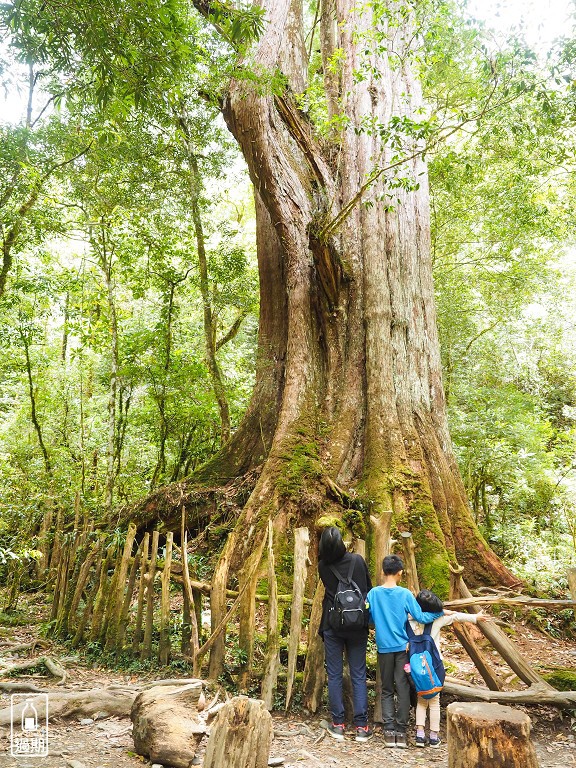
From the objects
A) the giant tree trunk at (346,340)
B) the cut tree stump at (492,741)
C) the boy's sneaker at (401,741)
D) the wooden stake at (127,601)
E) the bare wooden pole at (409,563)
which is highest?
the giant tree trunk at (346,340)

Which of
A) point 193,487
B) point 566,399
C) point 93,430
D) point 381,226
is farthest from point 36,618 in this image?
point 566,399

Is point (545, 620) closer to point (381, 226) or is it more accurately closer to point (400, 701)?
point (400, 701)

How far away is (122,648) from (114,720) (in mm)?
1031

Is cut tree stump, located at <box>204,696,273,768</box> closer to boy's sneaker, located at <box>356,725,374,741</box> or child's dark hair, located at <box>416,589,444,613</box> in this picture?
boy's sneaker, located at <box>356,725,374,741</box>

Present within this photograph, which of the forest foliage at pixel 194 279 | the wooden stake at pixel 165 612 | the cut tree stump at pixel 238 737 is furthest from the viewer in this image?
the forest foliage at pixel 194 279

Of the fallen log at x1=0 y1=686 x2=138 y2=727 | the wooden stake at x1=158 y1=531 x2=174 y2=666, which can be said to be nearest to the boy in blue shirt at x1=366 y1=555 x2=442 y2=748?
the wooden stake at x1=158 y1=531 x2=174 y2=666

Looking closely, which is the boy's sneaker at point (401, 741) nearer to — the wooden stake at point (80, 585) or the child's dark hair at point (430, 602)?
the child's dark hair at point (430, 602)

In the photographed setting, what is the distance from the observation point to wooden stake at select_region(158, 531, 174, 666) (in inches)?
169

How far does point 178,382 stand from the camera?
9492 millimetres

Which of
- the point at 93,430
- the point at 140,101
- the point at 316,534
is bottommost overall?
the point at 316,534

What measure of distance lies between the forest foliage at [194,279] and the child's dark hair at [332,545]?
4610 millimetres

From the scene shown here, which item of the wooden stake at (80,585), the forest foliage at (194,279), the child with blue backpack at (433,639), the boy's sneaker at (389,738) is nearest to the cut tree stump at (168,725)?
the boy's sneaker at (389,738)

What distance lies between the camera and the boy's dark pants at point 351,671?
356cm

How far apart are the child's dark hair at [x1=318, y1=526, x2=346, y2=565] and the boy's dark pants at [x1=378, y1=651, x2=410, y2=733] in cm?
68
